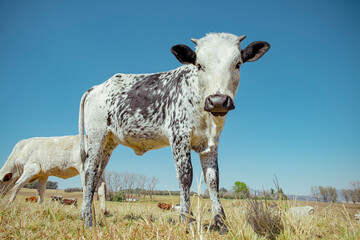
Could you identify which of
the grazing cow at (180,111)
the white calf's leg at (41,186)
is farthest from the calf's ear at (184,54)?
the white calf's leg at (41,186)

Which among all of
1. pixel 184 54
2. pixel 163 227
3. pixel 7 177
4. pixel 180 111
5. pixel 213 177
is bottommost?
pixel 163 227

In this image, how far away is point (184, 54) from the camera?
420cm

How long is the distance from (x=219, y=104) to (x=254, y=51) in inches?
62.9

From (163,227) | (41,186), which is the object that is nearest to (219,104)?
(163,227)

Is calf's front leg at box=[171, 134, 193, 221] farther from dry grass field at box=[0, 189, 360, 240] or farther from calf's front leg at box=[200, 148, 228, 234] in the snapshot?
calf's front leg at box=[200, 148, 228, 234]

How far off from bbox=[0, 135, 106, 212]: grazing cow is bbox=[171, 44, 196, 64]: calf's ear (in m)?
5.84

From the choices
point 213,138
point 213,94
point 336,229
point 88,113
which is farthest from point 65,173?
point 336,229

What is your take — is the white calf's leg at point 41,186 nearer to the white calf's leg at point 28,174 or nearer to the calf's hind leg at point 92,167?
the white calf's leg at point 28,174

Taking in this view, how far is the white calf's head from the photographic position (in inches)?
130

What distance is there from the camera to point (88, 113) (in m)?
5.61

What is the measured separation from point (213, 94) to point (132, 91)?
7.64ft

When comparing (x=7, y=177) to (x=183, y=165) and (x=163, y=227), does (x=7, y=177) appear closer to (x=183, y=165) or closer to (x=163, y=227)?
(x=183, y=165)

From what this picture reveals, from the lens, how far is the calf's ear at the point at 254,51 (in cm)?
426

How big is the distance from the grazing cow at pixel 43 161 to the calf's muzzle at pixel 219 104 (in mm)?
6449
